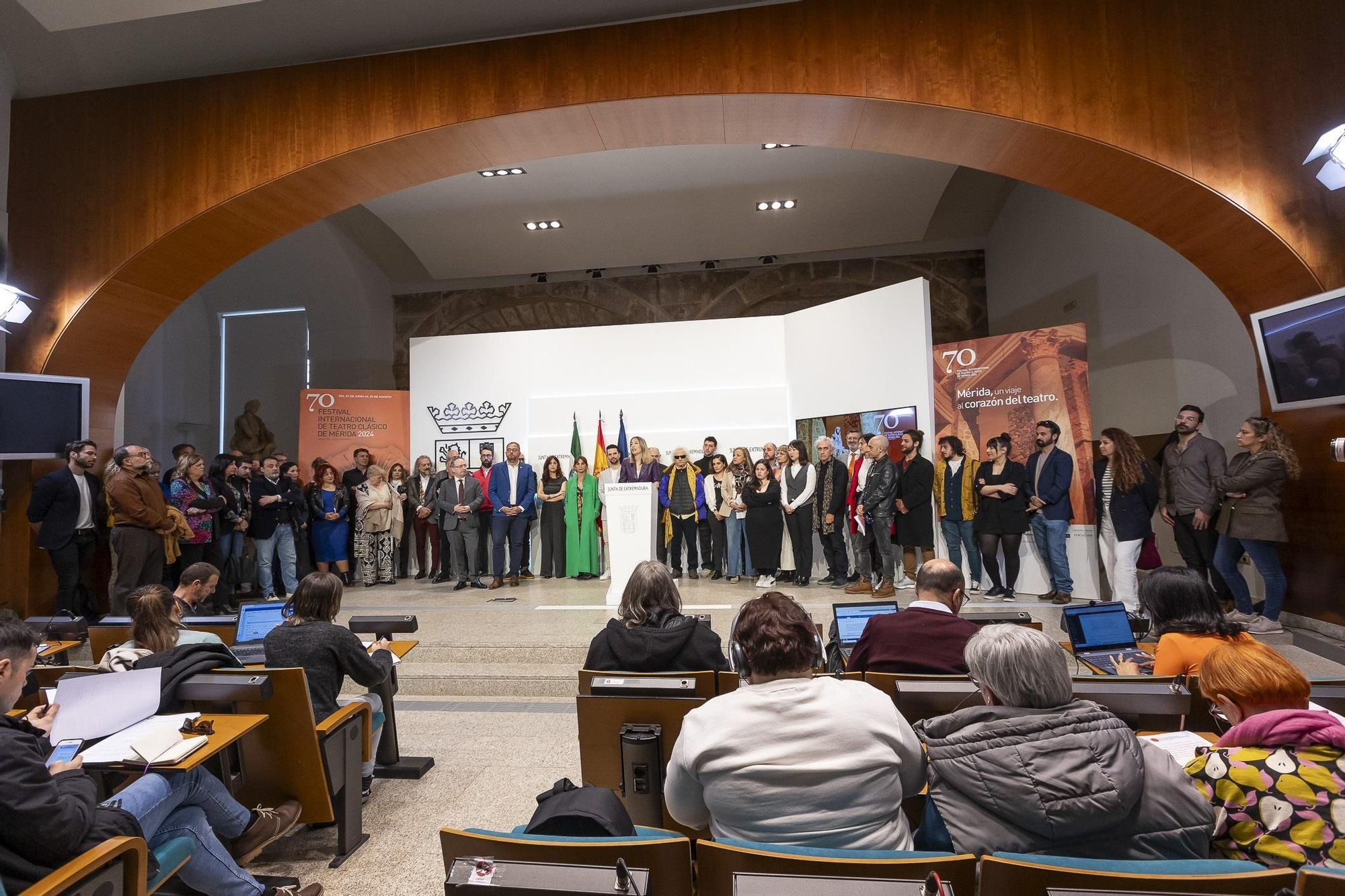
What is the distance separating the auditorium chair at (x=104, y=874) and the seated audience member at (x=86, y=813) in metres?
0.07

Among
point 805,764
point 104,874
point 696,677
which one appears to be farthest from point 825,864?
point 104,874

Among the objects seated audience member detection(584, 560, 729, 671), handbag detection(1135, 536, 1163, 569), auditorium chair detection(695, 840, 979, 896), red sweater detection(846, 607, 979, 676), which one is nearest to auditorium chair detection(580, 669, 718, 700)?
seated audience member detection(584, 560, 729, 671)

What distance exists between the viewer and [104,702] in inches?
77.2

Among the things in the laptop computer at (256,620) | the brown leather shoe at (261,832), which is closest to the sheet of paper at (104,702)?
the brown leather shoe at (261,832)

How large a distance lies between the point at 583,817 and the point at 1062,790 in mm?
830

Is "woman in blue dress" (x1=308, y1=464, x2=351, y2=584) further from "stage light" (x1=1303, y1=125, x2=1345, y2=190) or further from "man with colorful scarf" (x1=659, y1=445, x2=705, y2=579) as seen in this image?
"stage light" (x1=1303, y1=125, x2=1345, y2=190)

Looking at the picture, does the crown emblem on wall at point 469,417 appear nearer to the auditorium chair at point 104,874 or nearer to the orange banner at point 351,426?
the orange banner at point 351,426

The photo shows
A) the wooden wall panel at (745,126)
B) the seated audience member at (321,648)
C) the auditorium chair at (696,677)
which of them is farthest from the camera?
the wooden wall panel at (745,126)

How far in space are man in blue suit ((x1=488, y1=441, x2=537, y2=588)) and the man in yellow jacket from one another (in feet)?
13.6

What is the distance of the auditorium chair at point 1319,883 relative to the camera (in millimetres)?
1010

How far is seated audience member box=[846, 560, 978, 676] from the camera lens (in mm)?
2346

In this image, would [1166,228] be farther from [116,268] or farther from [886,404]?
[116,268]

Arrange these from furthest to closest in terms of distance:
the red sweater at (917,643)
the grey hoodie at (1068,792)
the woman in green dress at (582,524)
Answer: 1. the woman in green dress at (582,524)
2. the red sweater at (917,643)
3. the grey hoodie at (1068,792)

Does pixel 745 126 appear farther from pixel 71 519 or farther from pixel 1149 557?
pixel 71 519
